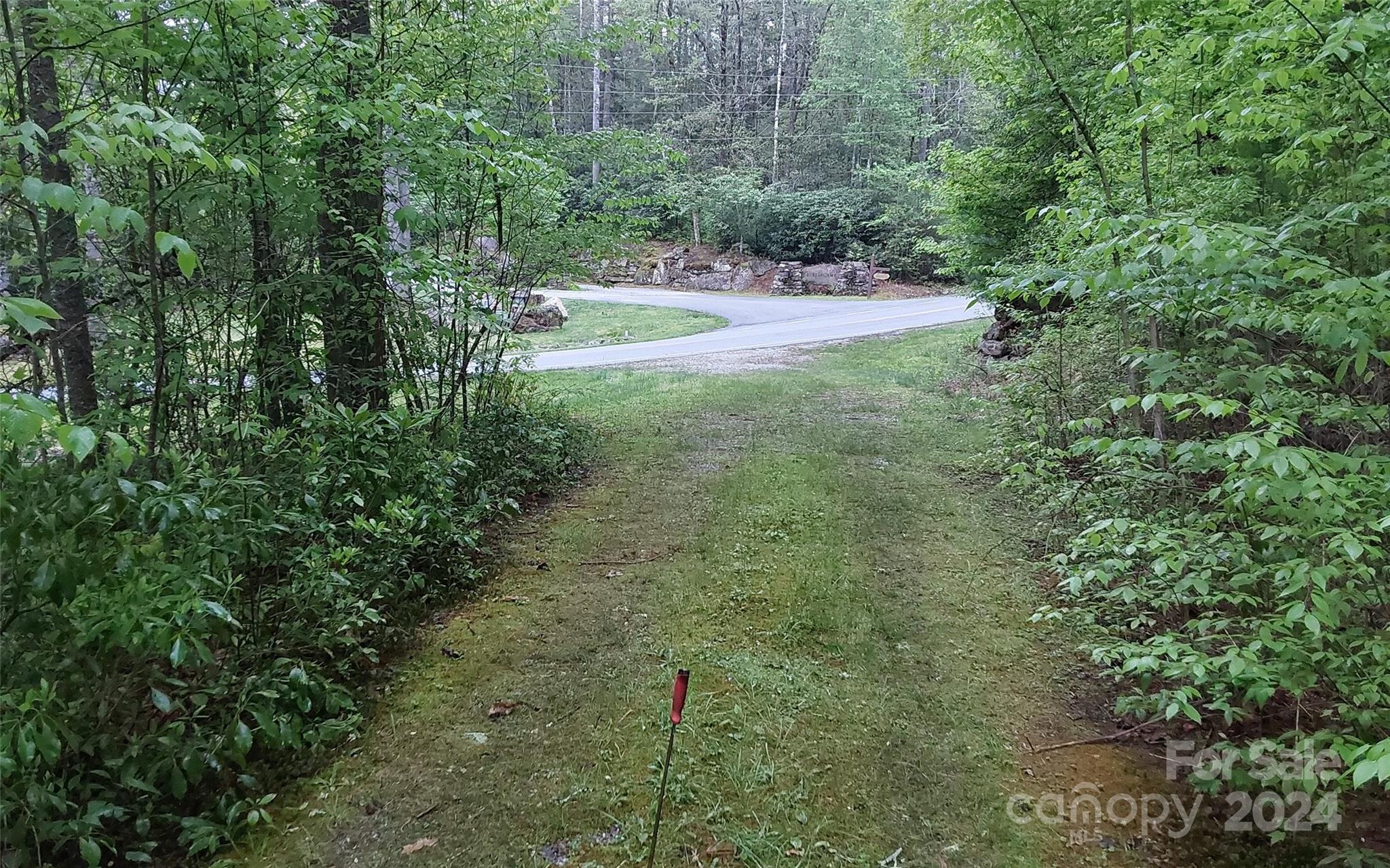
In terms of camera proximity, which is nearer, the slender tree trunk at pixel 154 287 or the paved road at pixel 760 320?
the slender tree trunk at pixel 154 287

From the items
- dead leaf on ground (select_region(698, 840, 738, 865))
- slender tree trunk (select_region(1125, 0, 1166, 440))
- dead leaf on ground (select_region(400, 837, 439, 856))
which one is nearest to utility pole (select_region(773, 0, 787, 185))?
slender tree trunk (select_region(1125, 0, 1166, 440))

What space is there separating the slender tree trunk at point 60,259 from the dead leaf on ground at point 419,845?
7.35ft

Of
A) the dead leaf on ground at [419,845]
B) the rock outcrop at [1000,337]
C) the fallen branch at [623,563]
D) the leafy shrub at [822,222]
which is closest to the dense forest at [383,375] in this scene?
the dead leaf on ground at [419,845]

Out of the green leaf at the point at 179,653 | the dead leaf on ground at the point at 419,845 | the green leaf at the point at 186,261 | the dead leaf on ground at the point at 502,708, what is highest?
the green leaf at the point at 186,261

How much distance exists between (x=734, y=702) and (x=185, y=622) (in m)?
1.95

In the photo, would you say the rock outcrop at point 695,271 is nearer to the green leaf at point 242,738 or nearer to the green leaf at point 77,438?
the green leaf at point 242,738

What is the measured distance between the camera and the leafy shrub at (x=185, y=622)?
189 cm

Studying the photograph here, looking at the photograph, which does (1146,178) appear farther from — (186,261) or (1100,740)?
(186,261)

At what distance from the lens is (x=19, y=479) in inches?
80.8

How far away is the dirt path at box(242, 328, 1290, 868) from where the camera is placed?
7.39ft

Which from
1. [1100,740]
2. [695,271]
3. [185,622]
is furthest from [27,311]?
[695,271]

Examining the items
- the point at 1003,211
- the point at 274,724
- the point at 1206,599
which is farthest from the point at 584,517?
the point at 1003,211

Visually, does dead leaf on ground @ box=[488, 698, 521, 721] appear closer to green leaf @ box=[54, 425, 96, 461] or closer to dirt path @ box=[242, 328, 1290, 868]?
dirt path @ box=[242, 328, 1290, 868]

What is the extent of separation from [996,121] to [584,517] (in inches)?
297
